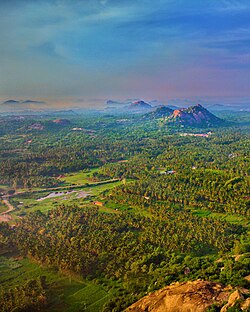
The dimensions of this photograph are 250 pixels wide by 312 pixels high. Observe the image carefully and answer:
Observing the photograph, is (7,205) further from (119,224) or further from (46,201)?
(119,224)

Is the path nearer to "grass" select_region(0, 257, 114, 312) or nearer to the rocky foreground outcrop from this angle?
"grass" select_region(0, 257, 114, 312)

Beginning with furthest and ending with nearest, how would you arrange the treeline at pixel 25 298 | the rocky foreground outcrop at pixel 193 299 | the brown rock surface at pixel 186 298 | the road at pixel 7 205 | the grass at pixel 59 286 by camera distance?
1. the road at pixel 7 205
2. the grass at pixel 59 286
3. the treeline at pixel 25 298
4. the brown rock surface at pixel 186 298
5. the rocky foreground outcrop at pixel 193 299

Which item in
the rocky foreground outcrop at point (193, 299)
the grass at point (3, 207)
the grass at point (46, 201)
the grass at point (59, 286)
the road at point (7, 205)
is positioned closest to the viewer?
the rocky foreground outcrop at point (193, 299)

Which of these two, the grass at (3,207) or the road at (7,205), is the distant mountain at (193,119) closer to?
the road at (7,205)

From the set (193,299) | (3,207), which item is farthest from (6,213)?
(193,299)

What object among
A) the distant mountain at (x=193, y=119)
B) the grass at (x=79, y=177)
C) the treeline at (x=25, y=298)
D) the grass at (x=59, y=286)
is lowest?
the grass at (x=59, y=286)

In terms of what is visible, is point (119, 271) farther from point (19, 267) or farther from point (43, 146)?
point (43, 146)

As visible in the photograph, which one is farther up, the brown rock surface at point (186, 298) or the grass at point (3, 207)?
the brown rock surface at point (186, 298)

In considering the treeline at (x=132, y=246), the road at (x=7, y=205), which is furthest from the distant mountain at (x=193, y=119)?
the treeline at (x=132, y=246)
